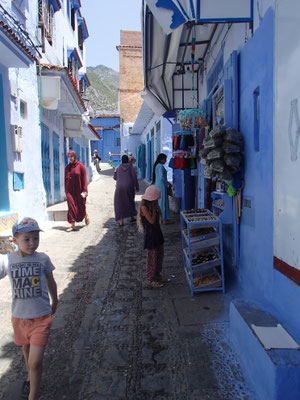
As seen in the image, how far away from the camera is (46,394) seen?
7.22 feet

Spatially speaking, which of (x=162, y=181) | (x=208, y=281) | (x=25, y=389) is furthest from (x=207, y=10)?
(x=162, y=181)

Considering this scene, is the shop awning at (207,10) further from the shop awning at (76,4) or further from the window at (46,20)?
the shop awning at (76,4)

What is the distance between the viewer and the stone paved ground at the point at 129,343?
7.37 ft

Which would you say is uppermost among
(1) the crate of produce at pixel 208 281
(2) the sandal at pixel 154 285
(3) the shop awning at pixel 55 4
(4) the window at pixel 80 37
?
(4) the window at pixel 80 37

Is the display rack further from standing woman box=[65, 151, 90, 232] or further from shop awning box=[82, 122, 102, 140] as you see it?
shop awning box=[82, 122, 102, 140]

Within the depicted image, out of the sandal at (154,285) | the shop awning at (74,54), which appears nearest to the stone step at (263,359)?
the sandal at (154,285)

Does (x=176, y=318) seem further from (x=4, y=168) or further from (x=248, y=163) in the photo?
(x=4, y=168)

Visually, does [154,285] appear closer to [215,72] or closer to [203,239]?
[203,239]

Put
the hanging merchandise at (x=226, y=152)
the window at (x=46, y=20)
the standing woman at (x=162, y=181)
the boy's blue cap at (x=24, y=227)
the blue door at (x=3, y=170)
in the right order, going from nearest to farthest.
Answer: the boy's blue cap at (x=24, y=227) → the hanging merchandise at (x=226, y=152) → the blue door at (x=3, y=170) → the standing woman at (x=162, y=181) → the window at (x=46, y=20)

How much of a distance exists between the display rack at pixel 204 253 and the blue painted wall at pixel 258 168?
284mm

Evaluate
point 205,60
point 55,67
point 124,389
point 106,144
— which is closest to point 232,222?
point 124,389

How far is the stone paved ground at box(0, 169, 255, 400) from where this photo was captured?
2.25 m

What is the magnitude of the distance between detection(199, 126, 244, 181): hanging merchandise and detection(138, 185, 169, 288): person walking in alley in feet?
2.77

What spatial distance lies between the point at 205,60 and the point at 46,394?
5.57m
